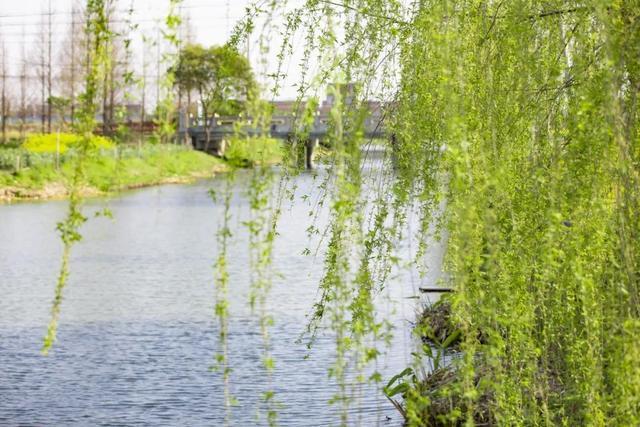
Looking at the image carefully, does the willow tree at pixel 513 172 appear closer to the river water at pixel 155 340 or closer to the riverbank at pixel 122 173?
the river water at pixel 155 340

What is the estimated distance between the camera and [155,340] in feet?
28.3

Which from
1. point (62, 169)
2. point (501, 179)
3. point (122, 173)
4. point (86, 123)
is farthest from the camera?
point (62, 169)

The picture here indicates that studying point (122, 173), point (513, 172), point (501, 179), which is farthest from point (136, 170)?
point (501, 179)

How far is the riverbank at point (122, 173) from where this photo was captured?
24453mm

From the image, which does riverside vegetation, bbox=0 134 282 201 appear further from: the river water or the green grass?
the river water

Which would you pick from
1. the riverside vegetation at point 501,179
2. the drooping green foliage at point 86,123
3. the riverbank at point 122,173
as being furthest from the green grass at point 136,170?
the drooping green foliage at point 86,123

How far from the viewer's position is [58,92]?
45.0 m

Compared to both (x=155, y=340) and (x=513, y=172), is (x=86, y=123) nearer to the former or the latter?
(x=513, y=172)

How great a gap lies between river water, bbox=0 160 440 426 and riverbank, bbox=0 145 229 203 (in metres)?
3.88

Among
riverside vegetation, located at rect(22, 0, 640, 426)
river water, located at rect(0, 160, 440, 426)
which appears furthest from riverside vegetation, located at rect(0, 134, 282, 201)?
riverside vegetation, located at rect(22, 0, 640, 426)

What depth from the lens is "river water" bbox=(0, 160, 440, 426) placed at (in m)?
6.51

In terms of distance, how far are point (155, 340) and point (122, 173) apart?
52.6 ft

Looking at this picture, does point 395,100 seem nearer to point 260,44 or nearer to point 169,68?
point 260,44

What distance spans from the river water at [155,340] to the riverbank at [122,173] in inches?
153
